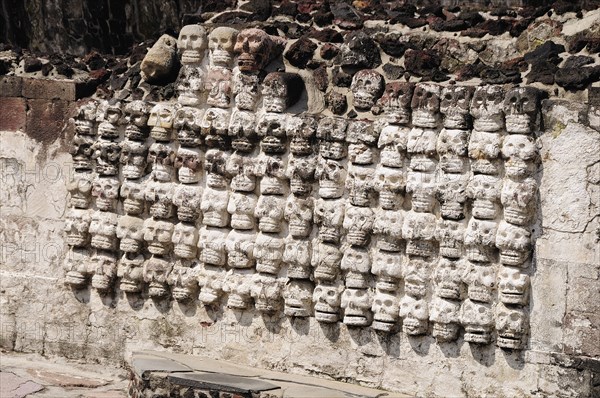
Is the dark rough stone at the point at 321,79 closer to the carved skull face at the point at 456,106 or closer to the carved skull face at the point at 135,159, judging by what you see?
the carved skull face at the point at 456,106

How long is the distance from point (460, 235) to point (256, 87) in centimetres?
205

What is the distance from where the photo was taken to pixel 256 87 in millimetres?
10625

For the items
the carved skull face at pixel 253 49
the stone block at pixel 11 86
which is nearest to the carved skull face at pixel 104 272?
the stone block at pixel 11 86

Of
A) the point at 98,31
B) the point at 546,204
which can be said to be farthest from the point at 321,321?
the point at 98,31

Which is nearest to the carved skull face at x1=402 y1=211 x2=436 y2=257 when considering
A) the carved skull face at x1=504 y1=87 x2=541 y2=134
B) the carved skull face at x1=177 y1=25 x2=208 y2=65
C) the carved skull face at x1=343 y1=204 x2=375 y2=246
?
the carved skull face at x1=343 y1=204 x2=375 y2=246

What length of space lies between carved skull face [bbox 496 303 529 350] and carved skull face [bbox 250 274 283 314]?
1.79 m

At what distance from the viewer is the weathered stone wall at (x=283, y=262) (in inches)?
369

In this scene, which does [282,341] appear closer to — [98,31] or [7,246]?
[7,246]

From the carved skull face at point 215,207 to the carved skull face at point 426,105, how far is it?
1708mm

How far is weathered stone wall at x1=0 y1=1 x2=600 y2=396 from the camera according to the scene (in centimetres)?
937

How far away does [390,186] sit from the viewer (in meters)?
9.95

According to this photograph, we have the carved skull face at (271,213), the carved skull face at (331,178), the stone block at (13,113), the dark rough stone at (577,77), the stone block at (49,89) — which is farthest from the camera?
the stone block at (13,113)

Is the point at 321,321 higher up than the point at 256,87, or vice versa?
the point at 256,87

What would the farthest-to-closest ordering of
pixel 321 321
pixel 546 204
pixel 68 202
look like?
1. pixel 68 202
2. pixel 321 321
3. pixel 546 204
